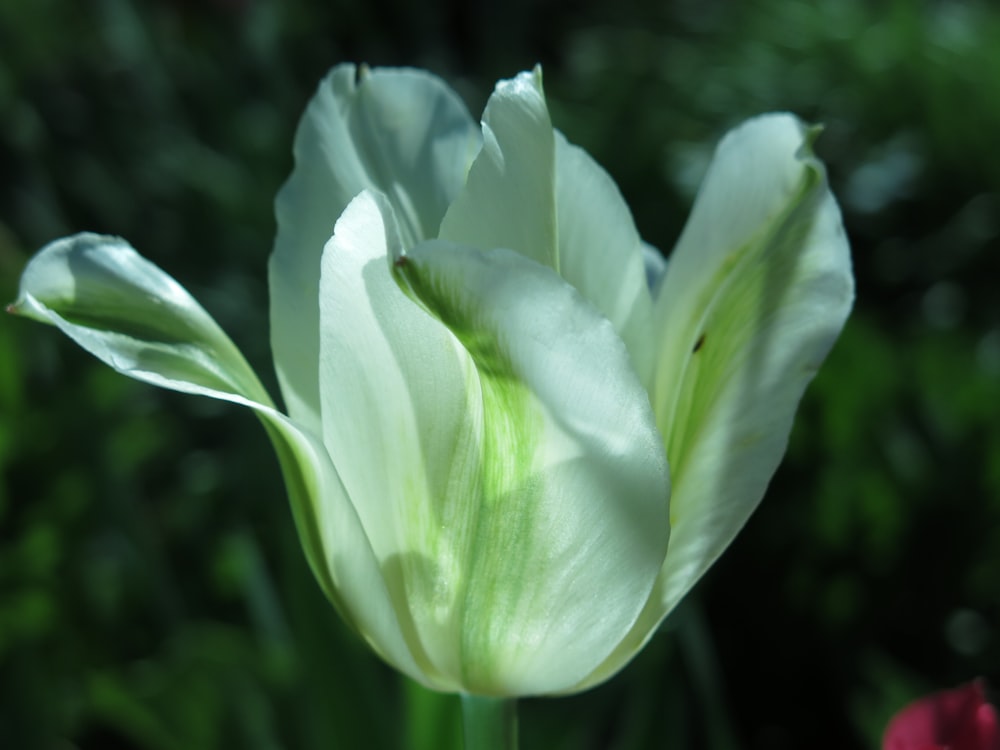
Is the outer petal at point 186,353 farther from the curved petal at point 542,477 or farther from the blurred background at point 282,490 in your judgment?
the blurred background at point 282,490

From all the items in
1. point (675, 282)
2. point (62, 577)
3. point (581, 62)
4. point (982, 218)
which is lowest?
point (62, 577)

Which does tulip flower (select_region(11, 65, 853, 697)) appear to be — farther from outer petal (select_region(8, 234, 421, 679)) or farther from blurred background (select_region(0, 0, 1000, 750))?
blurred background (select_region(0, 0, 1000, 750))

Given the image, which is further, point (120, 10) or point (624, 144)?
point (120, 10)

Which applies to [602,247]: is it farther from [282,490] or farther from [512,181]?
[282,490]

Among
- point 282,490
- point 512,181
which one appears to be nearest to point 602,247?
point 512,181

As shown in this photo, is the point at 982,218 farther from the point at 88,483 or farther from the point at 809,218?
the point at 809,218

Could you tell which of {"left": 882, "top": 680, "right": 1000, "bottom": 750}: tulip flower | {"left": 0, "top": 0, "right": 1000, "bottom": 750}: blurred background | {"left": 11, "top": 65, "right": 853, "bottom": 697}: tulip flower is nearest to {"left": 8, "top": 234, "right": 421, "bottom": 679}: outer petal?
{"left": 11, "top": 65, "right": 853, "bottom": 697}: tulip flower

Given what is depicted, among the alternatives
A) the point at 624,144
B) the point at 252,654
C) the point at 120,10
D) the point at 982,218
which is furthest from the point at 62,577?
the point at 982,218
